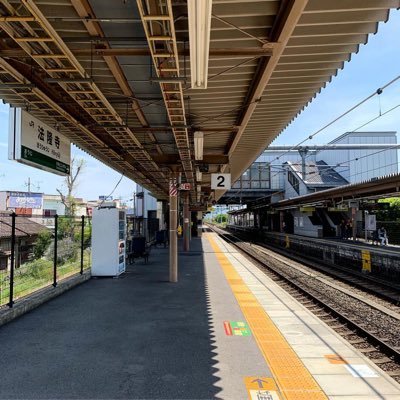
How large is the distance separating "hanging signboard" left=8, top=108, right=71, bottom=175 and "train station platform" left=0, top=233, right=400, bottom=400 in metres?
2.87

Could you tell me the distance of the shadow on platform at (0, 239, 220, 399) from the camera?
451 cm

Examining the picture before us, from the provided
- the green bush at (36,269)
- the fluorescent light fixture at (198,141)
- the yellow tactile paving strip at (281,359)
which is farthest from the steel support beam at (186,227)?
the yellow tactile paving strip at (281,359)

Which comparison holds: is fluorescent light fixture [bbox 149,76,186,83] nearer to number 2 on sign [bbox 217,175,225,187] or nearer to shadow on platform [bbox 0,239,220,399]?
shadow on platform [bbox 0,239,220,399]

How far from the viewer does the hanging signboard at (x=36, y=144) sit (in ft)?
21.7

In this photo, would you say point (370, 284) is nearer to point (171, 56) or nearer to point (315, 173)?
point (171, 56)

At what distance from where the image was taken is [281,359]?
218 inches

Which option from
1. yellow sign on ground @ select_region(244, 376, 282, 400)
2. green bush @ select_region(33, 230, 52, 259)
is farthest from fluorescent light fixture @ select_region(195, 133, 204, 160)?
yellow sign on ground @ select_region(244, 376, 282, 400)

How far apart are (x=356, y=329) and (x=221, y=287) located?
164 inches

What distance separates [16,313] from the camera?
7.54 metres

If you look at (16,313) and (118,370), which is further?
(16,313)

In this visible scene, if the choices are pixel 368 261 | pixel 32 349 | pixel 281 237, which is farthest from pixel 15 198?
pixel 32 349

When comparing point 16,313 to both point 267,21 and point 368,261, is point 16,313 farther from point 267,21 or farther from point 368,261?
point 368,261

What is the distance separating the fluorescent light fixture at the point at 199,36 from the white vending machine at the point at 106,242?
28.9 ft

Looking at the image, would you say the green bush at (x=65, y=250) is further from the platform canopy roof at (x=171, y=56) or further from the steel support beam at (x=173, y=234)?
the platform canopy roof at (x=171, y=56)
